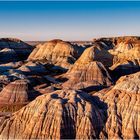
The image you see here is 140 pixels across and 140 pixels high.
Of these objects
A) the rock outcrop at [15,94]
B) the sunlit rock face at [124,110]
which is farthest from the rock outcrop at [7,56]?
the sunlit rock face at [124,110]

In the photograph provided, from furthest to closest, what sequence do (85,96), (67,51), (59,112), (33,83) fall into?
(67,51)
(33,83)
(85,96)
(59,112)

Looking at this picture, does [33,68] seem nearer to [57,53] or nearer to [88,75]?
[88,75]

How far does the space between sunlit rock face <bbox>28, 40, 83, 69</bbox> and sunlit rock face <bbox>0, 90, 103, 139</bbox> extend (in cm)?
8994

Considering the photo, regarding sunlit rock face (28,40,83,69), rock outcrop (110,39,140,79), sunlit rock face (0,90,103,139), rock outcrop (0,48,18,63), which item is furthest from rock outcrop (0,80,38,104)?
rock outcrop (0,48,18,63)

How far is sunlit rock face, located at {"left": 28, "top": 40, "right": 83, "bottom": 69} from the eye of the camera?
149 m

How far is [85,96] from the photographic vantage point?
177 feet

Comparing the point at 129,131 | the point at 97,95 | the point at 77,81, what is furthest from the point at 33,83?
the point at 129,131

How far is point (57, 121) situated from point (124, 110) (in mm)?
7928

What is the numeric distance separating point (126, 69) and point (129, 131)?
6759cm

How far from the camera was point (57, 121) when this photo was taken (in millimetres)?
49438

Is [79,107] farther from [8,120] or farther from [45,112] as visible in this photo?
[8,120]

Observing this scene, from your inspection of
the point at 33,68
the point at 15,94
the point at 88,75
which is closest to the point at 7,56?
the point at 33,68

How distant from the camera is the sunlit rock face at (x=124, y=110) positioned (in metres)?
49.9

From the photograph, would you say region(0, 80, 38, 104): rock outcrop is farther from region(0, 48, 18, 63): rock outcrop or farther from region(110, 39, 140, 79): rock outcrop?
region(0, 48, 18, 63): rock outcrop
